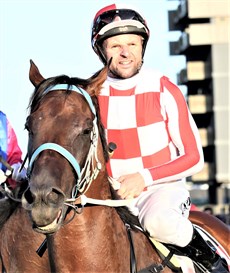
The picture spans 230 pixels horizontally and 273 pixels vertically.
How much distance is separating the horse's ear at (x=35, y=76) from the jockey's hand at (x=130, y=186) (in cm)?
73

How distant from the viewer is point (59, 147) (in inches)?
173

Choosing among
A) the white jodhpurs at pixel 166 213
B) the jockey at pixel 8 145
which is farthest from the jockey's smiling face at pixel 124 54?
the jockey at pixel 8 145

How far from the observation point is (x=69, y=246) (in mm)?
4719

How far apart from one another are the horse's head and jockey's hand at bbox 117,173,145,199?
0.57 ft

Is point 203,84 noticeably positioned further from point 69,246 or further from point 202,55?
point 69,246

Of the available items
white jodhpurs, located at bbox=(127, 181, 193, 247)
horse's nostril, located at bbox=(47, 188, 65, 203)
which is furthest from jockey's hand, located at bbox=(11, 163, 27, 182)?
horse's nostril, located at bbox=(47, 188, 65, 203)

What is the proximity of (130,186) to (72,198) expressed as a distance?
53cm

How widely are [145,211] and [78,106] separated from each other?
35.5 inches

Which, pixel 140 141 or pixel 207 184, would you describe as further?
pixel 207 184

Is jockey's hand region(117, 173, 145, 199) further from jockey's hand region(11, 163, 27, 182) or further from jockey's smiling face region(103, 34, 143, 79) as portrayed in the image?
jockey's hand region(11, 163, 27, 182)

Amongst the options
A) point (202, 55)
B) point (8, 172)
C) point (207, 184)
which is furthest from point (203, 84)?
point (8, 172)

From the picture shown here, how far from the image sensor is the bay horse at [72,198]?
14.2ft

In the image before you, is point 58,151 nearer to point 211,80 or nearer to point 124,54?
point 124,54

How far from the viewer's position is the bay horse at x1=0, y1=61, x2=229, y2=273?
433 centimetres
